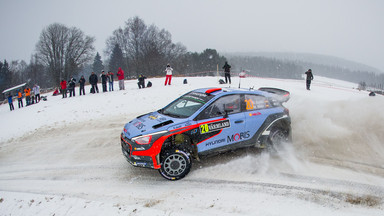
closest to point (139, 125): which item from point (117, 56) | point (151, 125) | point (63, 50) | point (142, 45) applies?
point (151, 125)

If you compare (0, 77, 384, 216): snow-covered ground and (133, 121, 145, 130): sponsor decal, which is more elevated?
(133, 121, 145, 130): sponsor decal

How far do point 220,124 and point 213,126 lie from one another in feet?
0.59

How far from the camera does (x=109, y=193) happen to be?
500cm

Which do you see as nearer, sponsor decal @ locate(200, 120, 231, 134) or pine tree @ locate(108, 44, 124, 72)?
sponsor decal @ locate(200, 120, 231, 134)

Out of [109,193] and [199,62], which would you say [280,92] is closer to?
[109,193]

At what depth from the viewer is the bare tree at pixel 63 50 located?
1866 inches

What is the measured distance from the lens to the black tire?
16.4ft

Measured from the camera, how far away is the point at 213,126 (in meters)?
5.40

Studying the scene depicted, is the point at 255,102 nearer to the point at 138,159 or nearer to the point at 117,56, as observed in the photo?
the point at 138,159

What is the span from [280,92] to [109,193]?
5873mm

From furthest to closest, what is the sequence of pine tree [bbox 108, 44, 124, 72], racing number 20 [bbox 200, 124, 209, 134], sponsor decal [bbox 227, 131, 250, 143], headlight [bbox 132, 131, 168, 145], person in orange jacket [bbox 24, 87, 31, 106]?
pine tree [bbox 108, 44, 124, 72], person in orange jacket [bbox 24, 87, 31, 106], sponsor decal [bbox 227, 131, 250, 143], racing number 20 [bbox 200, 124, 209, 134], headlight [bbox 132, 131, 168, 145]

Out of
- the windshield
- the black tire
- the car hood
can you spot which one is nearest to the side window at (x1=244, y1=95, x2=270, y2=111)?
the windshield

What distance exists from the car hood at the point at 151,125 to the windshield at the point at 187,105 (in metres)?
0.27

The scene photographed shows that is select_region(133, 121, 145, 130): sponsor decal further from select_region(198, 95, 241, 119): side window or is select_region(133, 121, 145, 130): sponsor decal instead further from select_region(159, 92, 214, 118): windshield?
select_region(198, 95, 241, 119): side window
